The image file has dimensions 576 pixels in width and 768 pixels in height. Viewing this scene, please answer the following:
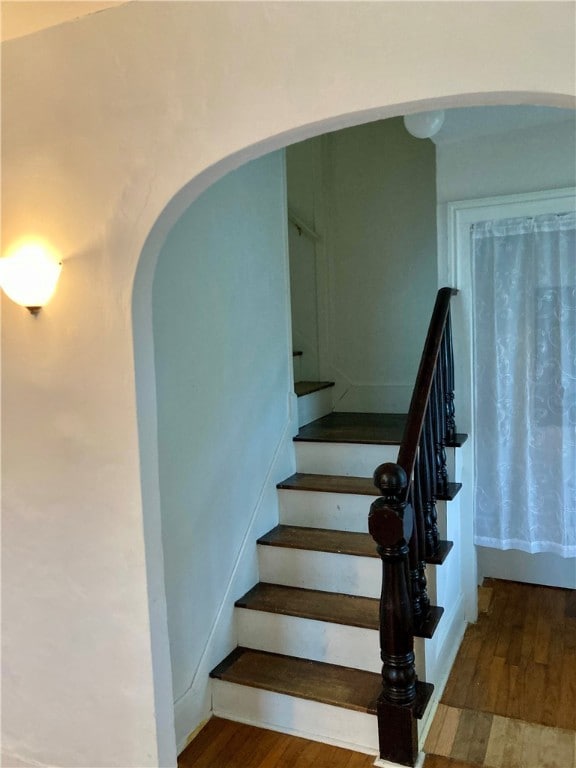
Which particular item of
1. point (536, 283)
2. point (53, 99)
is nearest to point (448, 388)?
point (536, 283)

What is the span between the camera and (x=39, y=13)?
66.0 inches

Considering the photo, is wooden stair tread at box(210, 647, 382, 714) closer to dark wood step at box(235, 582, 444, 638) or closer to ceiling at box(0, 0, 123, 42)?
dark wood step at box(235, 582, 444, 638)

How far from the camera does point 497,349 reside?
9.25 feet

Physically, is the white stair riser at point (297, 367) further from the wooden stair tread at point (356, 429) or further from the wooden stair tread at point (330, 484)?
the wooden stair tread at point (330, 484)

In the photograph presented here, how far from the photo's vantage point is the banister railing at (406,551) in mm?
1921

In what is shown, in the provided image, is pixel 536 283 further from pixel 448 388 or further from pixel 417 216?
pixel 417 216

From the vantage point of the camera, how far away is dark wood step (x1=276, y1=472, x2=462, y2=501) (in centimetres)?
271

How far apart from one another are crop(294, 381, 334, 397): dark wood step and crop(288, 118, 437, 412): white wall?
0.63 ft

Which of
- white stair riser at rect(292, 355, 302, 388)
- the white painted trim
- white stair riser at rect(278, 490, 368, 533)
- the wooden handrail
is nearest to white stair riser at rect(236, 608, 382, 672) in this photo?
white stair riser at rect(278, 490, 368, 533)

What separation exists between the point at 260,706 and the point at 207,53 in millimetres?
2371

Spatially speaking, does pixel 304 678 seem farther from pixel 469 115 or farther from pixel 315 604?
pixel 469 115

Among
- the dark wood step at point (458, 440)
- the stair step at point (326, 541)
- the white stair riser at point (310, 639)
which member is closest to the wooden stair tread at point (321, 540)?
the stair step at point (326, 541)

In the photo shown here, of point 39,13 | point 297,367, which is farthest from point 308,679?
point 39,13

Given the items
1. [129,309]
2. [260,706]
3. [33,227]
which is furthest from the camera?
[260,706]
